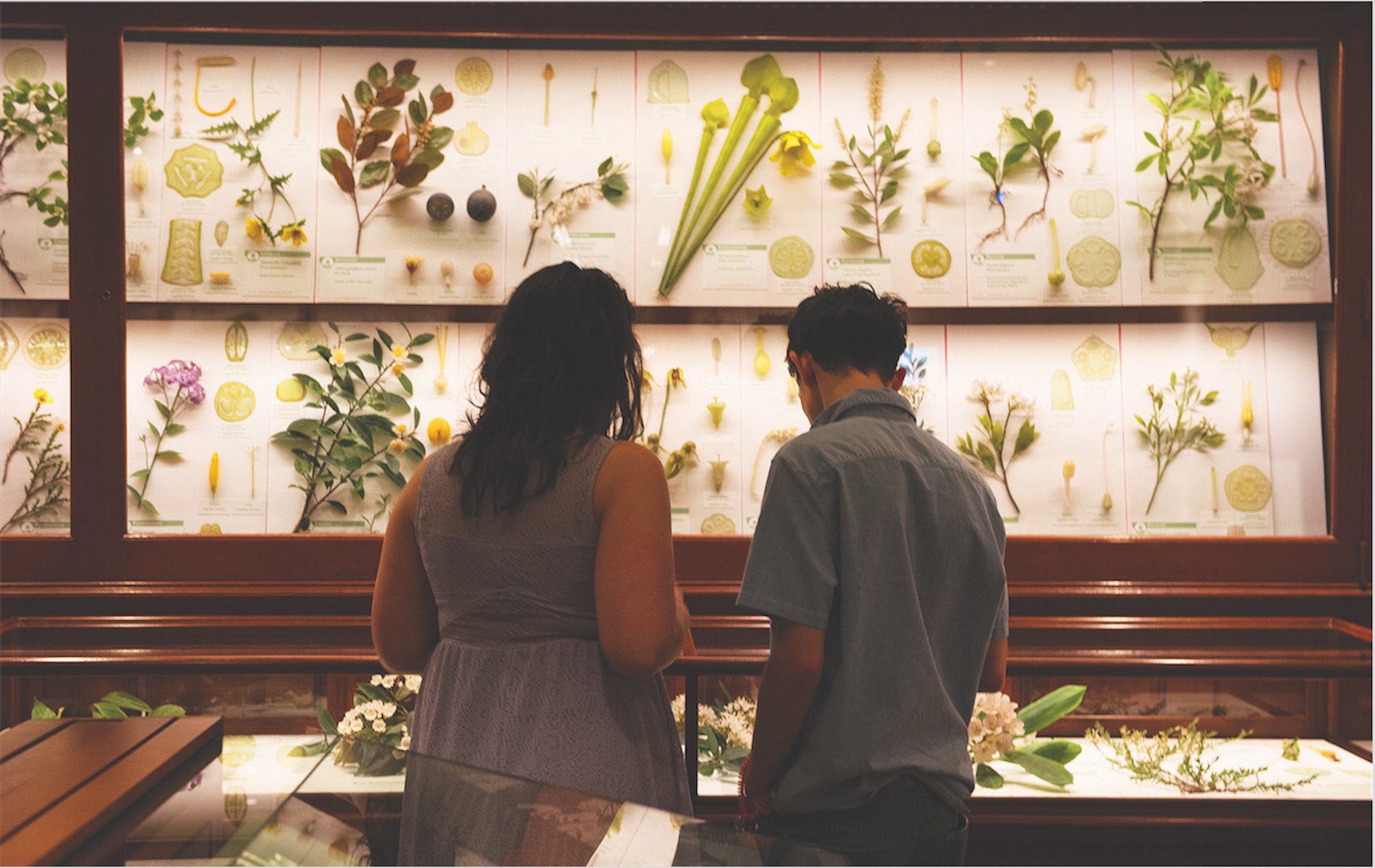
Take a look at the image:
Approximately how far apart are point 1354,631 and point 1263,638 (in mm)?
307

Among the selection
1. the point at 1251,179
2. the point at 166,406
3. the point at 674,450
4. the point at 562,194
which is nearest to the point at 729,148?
the point at 562,194

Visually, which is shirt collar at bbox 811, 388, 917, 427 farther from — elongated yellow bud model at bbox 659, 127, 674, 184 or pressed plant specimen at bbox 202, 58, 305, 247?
pressed plant specimen at bbox 202, 58, 305, 247

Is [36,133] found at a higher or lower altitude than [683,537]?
higher

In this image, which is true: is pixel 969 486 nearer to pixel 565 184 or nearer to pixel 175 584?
pixel 565 184

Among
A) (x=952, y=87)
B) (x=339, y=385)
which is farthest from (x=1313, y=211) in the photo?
(x=339, y=385)

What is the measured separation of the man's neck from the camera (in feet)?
4.47

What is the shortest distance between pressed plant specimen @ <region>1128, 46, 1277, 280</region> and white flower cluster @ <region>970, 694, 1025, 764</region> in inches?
60.6

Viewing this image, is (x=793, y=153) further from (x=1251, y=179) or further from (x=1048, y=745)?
(x=1048, y=745)

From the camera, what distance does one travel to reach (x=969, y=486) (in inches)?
51.8

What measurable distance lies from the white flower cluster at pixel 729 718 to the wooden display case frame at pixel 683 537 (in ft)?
2.88

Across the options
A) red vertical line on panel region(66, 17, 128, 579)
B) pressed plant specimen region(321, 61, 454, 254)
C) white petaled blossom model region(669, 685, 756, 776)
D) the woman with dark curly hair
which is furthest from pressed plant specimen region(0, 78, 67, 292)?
white petaled blossom model region(669, 685, 756, 776)

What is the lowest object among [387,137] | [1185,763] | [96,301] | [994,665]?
[1185,763]

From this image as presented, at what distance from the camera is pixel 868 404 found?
131 cm

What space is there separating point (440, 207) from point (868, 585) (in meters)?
2.09
